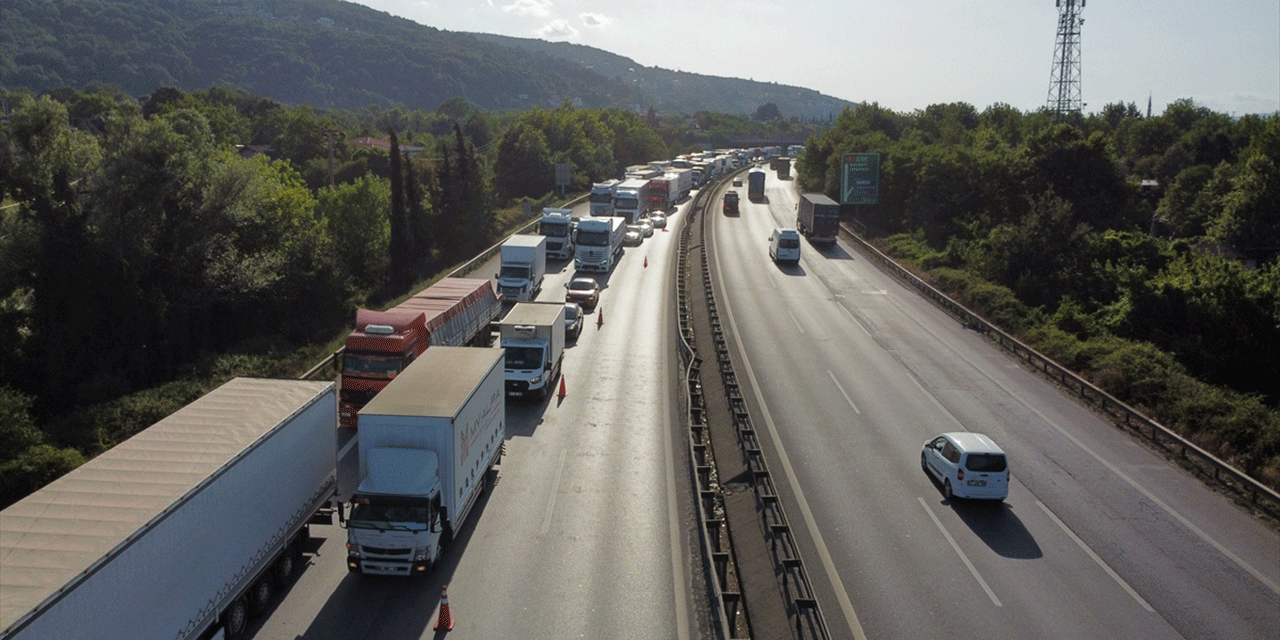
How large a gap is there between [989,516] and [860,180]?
58.2 metres

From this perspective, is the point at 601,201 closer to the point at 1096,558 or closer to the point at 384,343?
the point at 384,343

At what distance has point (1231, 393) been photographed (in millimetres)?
30078

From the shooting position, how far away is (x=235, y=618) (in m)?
15.0

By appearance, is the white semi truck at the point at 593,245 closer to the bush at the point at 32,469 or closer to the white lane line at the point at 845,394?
the white lane line at the point at 845,394

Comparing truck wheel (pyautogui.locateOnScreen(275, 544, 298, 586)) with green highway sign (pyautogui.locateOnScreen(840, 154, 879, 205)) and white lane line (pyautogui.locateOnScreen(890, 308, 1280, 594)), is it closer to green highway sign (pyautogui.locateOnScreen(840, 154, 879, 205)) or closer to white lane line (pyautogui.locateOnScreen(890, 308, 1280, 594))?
white lane line (pyautogui.locateOnScreen(890, 308, 1280, 594))

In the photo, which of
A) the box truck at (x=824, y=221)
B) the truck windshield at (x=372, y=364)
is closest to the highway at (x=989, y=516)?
the truck windshield at (x=372, y=364)

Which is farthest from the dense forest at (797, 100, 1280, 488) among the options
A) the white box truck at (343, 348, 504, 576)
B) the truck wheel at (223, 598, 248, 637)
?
the truck wheel at (223, 598, 248, 637)

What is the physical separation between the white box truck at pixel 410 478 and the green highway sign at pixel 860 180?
2448 inches

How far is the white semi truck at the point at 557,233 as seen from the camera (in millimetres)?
57406

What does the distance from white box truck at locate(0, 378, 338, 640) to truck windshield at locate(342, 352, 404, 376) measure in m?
7.16

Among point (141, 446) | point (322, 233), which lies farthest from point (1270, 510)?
point (322, 233)

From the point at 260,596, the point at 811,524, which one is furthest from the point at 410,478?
the point at 811,524

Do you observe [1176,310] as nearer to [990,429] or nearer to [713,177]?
[990,429]

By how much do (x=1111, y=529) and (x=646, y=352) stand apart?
20.4 meters
